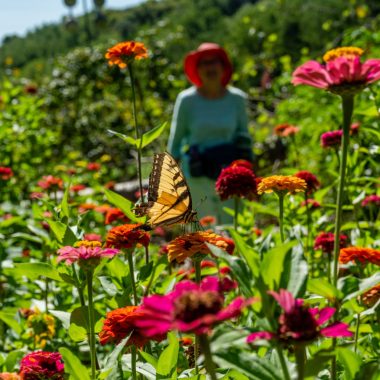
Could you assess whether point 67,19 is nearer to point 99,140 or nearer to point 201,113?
point 99,140

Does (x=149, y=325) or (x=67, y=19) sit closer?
(x=149, y=325)

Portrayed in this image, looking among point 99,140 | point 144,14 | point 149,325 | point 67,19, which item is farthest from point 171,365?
point 144,14

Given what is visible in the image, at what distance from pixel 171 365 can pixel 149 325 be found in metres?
0.37

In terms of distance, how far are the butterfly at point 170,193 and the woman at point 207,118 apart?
209 cm

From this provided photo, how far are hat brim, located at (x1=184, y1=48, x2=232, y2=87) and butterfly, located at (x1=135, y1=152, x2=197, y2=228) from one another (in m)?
Answer: 2.46

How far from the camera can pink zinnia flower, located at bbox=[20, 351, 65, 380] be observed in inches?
40.6

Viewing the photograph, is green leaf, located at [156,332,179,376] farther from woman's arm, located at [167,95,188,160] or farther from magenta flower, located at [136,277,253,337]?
woman's arm, located at [167,95,188,160]

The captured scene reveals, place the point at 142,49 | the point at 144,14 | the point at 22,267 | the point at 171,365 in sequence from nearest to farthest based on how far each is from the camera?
the point at 171,365 < the point at 22,267 < the point at 142,49 < the point at 144,14

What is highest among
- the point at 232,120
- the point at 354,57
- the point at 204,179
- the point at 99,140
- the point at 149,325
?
the point at 354,57

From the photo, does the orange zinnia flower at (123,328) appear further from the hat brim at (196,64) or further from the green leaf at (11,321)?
the hat brim at (196,64)

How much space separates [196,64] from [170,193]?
8.34ft

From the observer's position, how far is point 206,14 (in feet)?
129

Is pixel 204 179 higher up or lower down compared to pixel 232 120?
lower down

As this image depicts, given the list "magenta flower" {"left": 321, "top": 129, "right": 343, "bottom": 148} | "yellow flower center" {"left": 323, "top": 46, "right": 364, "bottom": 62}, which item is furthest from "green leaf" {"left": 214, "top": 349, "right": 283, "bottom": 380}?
"magenta flower" {"left": 321, "top": 129, "right": 343, "bottom": 148}
